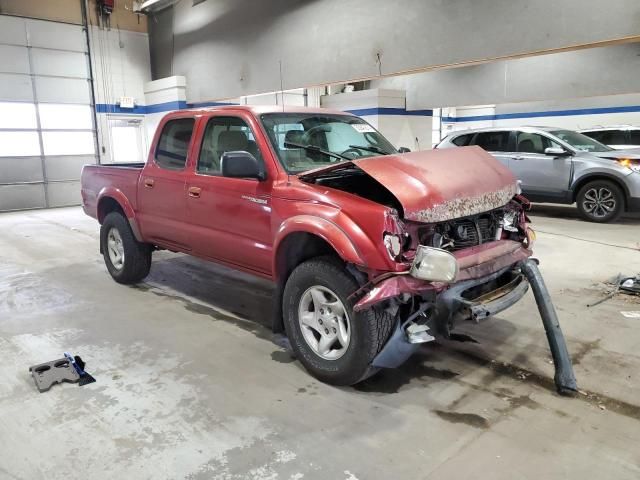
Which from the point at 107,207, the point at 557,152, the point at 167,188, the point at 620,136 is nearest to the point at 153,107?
the point at 107,207

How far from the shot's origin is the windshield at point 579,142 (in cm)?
898

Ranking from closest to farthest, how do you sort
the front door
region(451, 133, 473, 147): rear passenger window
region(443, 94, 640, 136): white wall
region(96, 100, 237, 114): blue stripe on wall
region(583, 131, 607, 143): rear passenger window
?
the front door
region(451, 133, 473, 147): rear passenger window
region(583, 131, 607, 143): rear passenger window
region(96, 100, 237, 114): blue stripe on wall
region(443, 94, 640, 136): white wall

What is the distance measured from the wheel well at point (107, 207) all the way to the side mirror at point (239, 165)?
2.45 m

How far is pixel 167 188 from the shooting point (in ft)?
14.6

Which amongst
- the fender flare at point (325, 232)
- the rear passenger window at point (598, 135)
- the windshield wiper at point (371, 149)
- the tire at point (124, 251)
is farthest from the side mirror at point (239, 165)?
the rear passenger window at point (598, 135)

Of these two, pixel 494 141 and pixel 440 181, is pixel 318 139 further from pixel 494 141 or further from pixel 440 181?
pixel 494 141

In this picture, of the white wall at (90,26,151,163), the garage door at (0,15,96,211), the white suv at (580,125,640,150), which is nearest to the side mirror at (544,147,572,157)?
the white suv at (580,125,640,150)

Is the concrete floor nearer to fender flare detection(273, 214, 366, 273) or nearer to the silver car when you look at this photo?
fender flare detection(273, 214, 366, 273)

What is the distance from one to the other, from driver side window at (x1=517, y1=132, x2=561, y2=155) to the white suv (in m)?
2.87

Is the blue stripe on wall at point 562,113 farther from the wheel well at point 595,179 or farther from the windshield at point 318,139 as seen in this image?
the windshield at point 318,139

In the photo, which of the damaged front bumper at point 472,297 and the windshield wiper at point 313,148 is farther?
the windshield wiper at point 313,148

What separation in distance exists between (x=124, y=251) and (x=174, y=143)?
1416 millimetres

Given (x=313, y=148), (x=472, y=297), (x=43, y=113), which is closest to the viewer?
(x=472, y=297)

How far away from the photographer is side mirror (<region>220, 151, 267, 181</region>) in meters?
3.30
